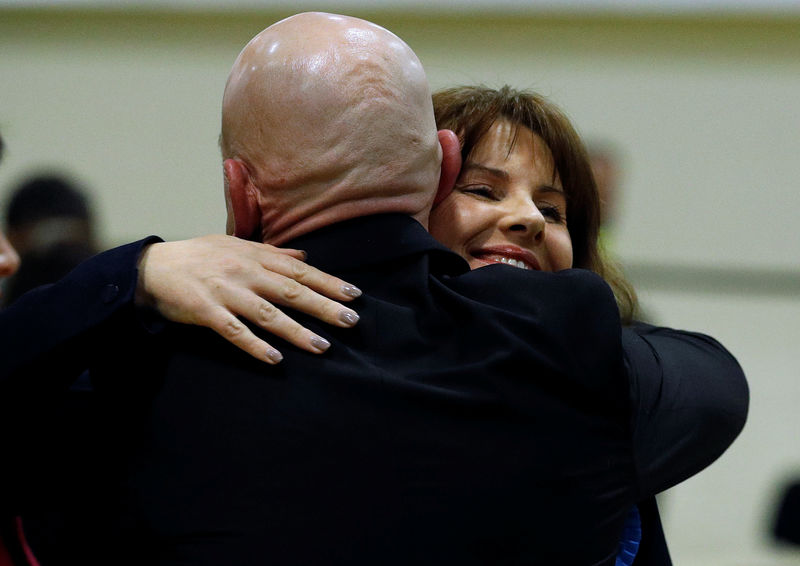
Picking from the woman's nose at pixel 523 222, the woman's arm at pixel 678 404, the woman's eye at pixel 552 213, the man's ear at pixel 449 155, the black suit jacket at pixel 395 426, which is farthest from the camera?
the woman's eye at pixel 552 213

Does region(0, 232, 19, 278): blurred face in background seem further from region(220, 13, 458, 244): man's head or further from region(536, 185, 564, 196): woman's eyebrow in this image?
region(536, 185, 564, 196): woman's eyebrow

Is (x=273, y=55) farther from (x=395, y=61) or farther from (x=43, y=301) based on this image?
(x=43, y=301)

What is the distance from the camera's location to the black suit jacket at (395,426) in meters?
0.97

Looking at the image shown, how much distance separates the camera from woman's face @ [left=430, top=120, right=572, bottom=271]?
55.2 inches

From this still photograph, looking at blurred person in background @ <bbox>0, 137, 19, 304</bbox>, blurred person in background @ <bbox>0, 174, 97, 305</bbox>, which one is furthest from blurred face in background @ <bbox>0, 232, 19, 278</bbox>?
blurred person in background @ <bbox>0, 174, 97, 305</bbox>

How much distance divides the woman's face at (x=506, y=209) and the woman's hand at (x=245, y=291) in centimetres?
41

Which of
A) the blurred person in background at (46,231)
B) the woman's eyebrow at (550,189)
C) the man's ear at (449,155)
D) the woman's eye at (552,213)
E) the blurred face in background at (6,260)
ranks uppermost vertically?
the man's ear at (449,155)

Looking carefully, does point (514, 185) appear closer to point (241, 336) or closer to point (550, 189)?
point (550, 189)

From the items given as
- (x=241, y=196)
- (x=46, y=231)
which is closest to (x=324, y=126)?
(x=241, y=196)

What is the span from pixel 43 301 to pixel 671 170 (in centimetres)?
321

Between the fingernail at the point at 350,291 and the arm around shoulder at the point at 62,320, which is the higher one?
the fingernail at the point at 350,291

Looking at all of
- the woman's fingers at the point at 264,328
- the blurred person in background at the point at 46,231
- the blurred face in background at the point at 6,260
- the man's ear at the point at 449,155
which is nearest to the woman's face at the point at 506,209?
the man's ear at the point at 449,155

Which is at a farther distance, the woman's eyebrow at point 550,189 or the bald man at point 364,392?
the woman's eyebrow at point 550,189

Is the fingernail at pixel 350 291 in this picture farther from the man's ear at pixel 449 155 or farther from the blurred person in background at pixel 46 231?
the blurred person in background at pixel 46 231
